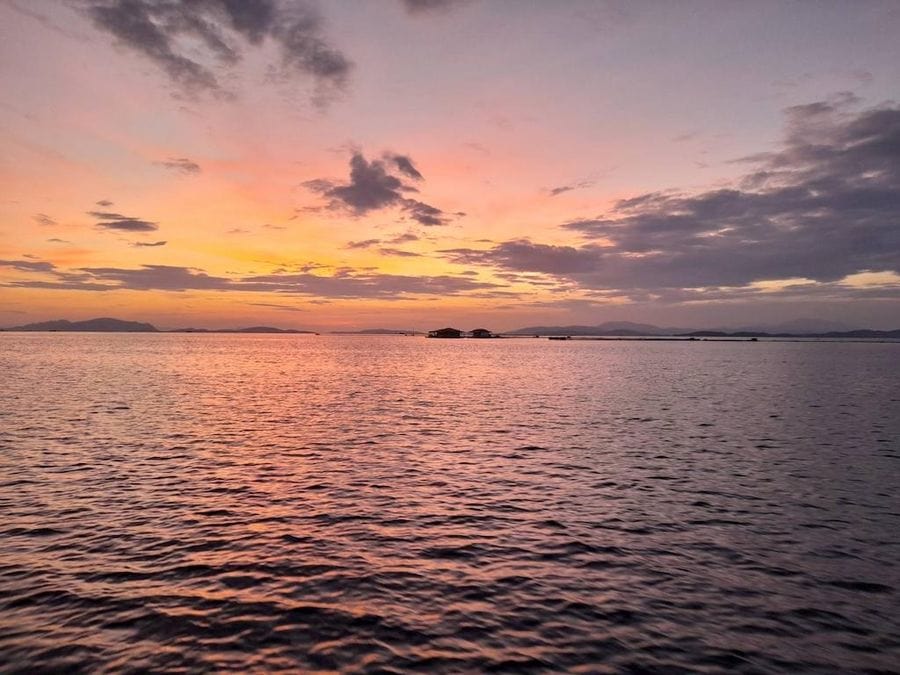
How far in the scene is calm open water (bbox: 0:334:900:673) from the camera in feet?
50.7

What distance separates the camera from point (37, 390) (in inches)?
3059

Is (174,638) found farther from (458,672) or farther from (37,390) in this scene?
(37,390)

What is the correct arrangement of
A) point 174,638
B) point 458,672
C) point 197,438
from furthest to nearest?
point 197,438 < point 174,638 < point 458,672

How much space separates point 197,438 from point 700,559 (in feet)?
133

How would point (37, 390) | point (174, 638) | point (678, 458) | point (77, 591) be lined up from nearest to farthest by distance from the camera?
point (174, 638), point (77, 591), point (678, 458), point (37, 390)

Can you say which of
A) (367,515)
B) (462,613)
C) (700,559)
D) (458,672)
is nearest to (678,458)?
(700,559)

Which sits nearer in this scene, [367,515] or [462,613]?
[462,613]

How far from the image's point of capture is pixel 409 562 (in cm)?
2148

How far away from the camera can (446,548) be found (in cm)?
2305

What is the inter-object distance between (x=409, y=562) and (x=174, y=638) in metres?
8.59

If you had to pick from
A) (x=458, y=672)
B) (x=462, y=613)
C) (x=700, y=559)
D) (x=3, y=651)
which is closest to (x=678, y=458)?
(x=700, y=559)

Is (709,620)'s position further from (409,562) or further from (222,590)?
(222,590)

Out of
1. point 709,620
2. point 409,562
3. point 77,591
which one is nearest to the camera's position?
point 709,620

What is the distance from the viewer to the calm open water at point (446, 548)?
15.4m
